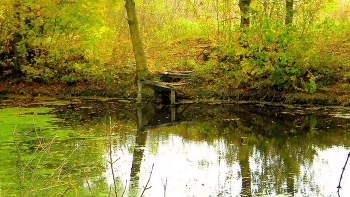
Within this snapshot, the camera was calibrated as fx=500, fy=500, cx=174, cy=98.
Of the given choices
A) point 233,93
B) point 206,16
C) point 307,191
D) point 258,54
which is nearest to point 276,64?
point 258,54

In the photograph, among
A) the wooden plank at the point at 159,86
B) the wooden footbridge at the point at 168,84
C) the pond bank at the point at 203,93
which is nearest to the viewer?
the pond bank at the point at 203,93

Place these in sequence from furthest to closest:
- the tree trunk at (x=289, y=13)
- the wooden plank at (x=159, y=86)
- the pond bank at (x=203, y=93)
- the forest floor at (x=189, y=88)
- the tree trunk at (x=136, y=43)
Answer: the tree trunk at (x=136, y=43) < the wooden plank at (x=159, y=86) < the tree trunk at (x=289, y=13) < the forest floor at (x=189, y=88) < the pond bank at (x=203, y=93)

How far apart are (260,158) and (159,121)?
5271mm

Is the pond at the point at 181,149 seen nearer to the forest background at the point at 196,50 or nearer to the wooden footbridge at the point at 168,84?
the wooden footbridge at the point at 168,84

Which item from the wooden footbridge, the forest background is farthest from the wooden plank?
the forest background

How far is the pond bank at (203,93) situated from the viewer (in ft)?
53.1

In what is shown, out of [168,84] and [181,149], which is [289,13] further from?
[181,149]

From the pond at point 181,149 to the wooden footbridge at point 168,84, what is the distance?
0.59 metres

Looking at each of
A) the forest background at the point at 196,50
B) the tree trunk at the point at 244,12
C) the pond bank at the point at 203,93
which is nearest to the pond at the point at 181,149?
the pond bank at the point at 203,93

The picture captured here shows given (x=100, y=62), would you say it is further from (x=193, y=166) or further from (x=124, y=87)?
(x=193, y=166)

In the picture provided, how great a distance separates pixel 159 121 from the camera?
47.4 feet

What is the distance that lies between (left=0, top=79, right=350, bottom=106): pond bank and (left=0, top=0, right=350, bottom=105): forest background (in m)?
0.04

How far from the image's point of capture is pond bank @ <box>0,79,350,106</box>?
637 inches

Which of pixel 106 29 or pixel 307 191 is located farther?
pixel 106 29
